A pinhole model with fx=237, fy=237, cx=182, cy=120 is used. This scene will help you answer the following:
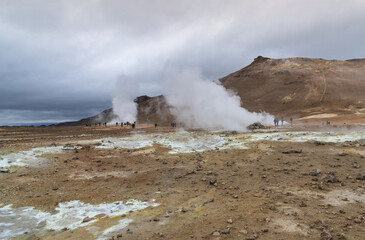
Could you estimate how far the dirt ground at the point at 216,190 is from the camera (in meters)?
4.88

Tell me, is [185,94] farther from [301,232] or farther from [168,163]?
[301,232]

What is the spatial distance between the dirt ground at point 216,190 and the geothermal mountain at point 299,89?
47824 mm

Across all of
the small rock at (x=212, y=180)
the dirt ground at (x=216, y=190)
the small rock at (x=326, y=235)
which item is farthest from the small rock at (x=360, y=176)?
the small rock at (x=212, y=180)

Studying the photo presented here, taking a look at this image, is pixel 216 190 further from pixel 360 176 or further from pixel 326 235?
pixel 360 176

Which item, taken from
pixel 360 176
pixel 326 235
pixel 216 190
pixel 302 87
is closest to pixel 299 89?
pixel 302 87

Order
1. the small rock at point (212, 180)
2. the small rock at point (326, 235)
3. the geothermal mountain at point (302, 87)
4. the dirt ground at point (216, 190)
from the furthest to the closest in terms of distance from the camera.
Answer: the geothermal mountain at point (302, 87) → the small rock at point (212, 180) → the dirt ground at point (216, 190) → the small rock at point (326, 235)

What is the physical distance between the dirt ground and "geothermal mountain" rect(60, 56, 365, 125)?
157ft

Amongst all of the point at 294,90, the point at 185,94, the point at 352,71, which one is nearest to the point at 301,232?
the point at 185,94

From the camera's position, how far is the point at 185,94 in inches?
1700

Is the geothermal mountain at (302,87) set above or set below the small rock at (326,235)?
above

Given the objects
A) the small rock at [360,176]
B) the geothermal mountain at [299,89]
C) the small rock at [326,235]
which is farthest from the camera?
the geothermal mountain at [299,89]

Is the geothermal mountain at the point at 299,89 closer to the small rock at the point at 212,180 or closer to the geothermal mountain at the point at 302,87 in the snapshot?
the geothermal mountain at the point at 302,87

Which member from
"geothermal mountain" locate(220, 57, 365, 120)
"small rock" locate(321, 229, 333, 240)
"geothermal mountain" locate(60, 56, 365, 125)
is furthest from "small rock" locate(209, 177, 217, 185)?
"geothermal mountain" locate(220, 57, 365, 120)

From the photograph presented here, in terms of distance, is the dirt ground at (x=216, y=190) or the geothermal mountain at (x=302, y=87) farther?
the geothermal mountain at (x=302, y=87)
